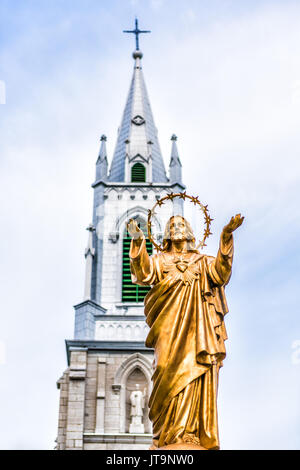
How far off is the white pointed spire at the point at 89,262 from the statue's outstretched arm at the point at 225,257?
22542 millimetres

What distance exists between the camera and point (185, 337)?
7777 millimetres

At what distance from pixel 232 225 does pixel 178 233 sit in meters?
1.09

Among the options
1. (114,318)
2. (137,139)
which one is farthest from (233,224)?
(137,139)

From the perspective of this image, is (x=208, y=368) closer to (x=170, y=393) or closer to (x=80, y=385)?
(x=170, y=393)

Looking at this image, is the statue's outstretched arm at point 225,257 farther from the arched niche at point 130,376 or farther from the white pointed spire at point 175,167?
the white pointed spire at point 175,167

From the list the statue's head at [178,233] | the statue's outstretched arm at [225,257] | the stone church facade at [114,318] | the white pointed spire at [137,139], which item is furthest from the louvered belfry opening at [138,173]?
the statue's outstretched arm at [225,257]

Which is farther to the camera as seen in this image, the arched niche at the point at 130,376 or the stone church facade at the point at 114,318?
the arched niche at the point at 130,376

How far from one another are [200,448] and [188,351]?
0.99 metres

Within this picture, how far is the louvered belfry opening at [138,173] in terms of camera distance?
36312 mm

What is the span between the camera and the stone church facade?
26.9 metres

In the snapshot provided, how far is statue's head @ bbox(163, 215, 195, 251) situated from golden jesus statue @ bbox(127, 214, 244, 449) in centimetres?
21

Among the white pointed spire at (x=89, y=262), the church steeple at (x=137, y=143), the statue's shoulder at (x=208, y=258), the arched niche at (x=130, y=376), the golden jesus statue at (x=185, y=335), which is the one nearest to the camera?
the golden jesus statue at (x=185, y=335)

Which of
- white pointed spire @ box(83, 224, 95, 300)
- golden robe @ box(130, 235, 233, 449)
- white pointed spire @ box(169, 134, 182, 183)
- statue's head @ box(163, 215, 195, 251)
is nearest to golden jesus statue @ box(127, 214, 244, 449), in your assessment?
golden robe @ box(130, 235, 233, 449)

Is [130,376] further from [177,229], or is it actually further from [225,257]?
[225,257]
